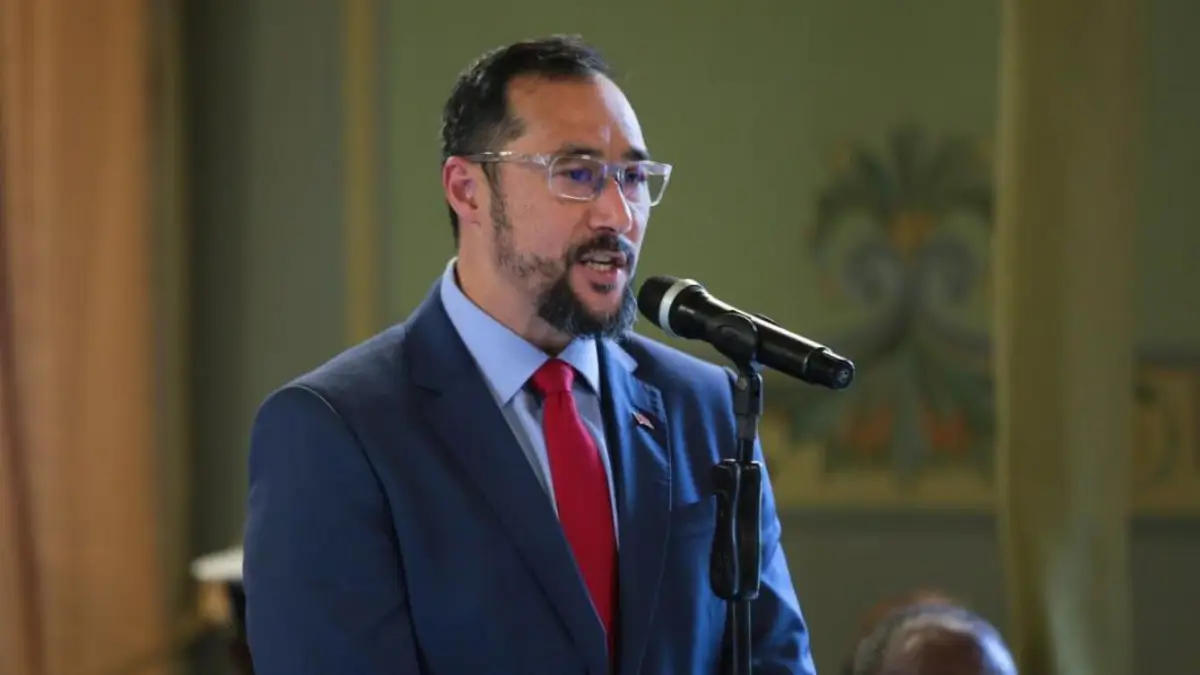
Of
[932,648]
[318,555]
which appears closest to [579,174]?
[318,555]

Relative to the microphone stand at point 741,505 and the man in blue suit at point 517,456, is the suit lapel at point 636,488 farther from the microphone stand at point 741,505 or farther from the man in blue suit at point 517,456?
the microphone stand at point 741,505

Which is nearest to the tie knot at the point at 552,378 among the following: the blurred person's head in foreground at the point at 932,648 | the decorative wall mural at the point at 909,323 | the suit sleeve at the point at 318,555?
the suit sleeve at the point at 318,555

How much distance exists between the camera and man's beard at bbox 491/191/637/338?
155 cm

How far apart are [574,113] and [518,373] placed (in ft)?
0.94

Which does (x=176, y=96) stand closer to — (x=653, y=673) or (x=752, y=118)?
(x=752, y=118)

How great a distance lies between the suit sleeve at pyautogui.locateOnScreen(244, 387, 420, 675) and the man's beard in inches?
10.0

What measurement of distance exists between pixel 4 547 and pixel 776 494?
1.79 m

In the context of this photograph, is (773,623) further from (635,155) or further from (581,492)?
(635,155)

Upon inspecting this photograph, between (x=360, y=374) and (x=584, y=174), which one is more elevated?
(x=584, y=174)

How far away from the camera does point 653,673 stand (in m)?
1.52

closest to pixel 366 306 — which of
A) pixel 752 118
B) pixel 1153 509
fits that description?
pixel 752 118

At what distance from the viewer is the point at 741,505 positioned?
1.41 m

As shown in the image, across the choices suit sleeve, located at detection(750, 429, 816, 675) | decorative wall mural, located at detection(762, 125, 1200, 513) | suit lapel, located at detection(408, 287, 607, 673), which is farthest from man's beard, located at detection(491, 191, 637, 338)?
decorative wall mural, located at detection(762, 125, 1200, 513)

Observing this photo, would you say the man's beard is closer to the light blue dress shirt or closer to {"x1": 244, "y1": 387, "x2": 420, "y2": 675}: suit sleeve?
the light blue dress shirt
